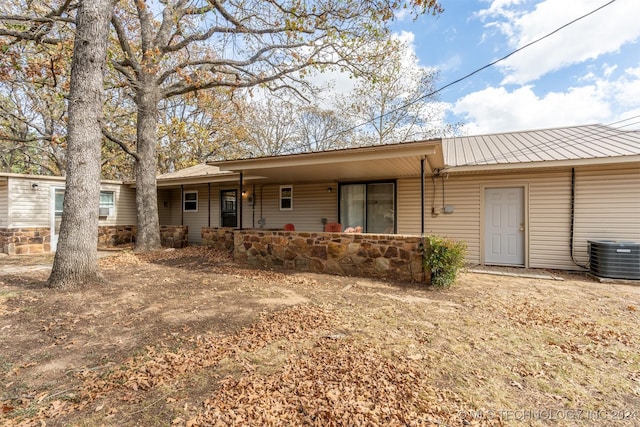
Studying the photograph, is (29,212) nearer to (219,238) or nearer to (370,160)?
(219,238)

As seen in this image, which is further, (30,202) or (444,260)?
(30,202)

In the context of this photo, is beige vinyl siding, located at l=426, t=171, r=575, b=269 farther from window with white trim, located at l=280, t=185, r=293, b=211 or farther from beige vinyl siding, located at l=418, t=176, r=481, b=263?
window with white trim, located at l=280, t=185, r=293, b=211

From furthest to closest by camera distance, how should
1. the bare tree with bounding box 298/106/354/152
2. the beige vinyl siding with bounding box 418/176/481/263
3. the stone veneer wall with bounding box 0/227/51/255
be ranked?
the bare tree with bounding box 298/106/354/152 → the stone veneer wall with bounding box 0/227/51/255 → the beige vinyl siding with bounding box 418/176/481/263

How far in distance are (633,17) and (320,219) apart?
29.3ft

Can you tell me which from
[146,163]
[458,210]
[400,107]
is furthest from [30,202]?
[400,107]

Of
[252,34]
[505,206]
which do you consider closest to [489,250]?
[505,206]

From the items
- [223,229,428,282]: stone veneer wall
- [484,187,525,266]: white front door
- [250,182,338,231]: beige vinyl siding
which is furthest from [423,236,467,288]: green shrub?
[250,182,338,231]: beige vinyl siding

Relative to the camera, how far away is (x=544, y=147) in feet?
24.3

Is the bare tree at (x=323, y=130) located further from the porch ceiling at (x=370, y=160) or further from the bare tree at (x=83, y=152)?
the bare tree at (x=83, y=152)

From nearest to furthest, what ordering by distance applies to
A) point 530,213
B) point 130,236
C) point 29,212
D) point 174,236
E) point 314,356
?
point 314,356
point 530,213
point 29,212
point 174,236
point 130,236

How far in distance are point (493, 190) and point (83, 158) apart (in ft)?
28.9

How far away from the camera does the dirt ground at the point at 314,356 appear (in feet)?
6.34

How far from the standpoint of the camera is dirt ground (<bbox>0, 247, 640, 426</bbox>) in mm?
1934

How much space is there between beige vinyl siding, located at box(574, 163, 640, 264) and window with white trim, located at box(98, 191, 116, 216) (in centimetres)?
1535
